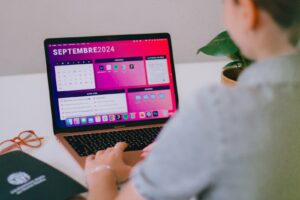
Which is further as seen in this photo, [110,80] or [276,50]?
[110,80]

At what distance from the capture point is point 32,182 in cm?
85

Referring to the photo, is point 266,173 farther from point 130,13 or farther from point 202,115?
point 130,13

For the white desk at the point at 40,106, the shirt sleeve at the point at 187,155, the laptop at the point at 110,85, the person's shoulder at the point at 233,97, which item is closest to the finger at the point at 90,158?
the white desk at the point at 40,106

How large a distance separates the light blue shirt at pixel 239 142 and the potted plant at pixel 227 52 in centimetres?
55

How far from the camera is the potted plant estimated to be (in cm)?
113

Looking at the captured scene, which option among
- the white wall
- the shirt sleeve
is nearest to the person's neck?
the shirt sleeve

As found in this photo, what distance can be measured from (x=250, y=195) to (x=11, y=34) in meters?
1.68

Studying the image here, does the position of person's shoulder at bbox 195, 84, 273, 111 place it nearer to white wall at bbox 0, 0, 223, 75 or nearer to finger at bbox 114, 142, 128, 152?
finger at bbox 114, 142, 128, 152

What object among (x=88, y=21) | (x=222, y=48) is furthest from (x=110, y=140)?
(x=88, y=21)

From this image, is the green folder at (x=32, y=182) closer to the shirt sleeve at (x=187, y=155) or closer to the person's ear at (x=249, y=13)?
the shirt sleeve at (x=187, y=155)

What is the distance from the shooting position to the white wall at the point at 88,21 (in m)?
1.95

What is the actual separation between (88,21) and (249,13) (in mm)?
1533

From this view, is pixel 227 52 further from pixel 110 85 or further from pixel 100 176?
pixel 100 176

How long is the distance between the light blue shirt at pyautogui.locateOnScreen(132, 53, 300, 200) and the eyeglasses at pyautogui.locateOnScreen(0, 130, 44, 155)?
57 centimetres
